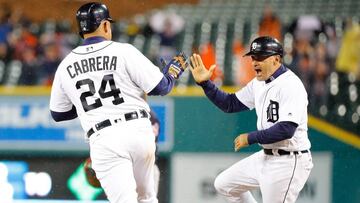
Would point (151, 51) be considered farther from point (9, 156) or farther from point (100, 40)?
point (100, 40)

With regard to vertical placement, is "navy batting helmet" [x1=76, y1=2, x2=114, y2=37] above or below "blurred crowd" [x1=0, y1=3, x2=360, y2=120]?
above

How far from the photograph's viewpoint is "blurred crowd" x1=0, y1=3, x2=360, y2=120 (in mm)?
9500

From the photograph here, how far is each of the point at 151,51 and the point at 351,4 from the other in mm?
3571

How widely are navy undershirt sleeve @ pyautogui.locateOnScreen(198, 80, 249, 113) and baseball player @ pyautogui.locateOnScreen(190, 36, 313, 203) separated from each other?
11.2 inches

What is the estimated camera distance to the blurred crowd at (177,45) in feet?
31.2

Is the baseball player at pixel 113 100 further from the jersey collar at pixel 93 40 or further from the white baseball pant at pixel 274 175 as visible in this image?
the white baseball pant at pixel 274 175

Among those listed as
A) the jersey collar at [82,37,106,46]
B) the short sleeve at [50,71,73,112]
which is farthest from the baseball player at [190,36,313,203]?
the short sleeve at [50,71,73,112]

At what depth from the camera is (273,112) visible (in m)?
5.91

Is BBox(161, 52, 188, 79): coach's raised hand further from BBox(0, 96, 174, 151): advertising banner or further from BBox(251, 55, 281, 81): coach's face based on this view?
BBox(0, 96, 174, 151): advertising banner

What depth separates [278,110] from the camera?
5887 mm

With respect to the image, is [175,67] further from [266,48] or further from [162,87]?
[266,48]

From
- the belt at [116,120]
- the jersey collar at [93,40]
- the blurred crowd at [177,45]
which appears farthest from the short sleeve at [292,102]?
the blurred crowd at [177,45]

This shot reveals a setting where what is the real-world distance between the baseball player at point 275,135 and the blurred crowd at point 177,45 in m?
2.69

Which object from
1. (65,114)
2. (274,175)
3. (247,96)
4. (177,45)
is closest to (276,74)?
(247,96)
